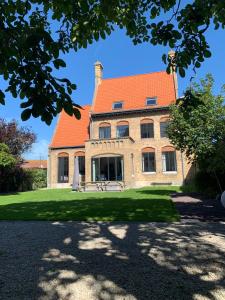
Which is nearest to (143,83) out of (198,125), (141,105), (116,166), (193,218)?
(141,105)

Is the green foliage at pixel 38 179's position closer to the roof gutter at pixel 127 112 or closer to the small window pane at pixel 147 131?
the roof gutter at pixel 127 112

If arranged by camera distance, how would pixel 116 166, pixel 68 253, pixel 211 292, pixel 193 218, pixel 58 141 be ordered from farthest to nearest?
pixel 58 141
pixel 116 166
pixel 193 218
pixel 68 253
pixel 211 292

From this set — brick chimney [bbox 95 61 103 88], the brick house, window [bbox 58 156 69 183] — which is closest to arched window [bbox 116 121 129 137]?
the brick house

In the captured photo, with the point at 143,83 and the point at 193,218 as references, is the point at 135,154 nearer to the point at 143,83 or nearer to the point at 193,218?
the point at 143,83

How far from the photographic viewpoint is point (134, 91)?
33.1 meters

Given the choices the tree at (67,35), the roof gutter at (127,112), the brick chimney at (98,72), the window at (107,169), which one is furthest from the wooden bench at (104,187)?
the tree at (67,35)

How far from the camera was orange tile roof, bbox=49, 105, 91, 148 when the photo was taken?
106 feet

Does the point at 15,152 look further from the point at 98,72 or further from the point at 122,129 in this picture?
the point at 98,72

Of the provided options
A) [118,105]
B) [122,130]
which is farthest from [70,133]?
[122,130]

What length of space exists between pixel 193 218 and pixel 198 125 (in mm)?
6721

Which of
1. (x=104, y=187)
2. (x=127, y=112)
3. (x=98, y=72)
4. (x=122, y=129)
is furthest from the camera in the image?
(x=98, y=72)

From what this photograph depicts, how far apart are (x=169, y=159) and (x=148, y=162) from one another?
2.15 meters

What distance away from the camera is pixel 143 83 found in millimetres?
34094

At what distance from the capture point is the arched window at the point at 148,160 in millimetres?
29203
